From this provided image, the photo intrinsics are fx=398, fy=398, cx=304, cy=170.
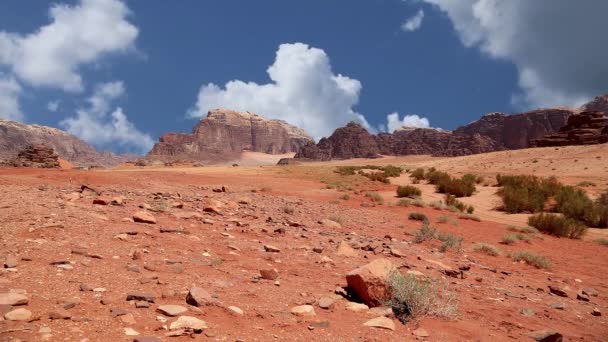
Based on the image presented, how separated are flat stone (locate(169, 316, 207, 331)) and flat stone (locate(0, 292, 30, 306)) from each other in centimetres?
128

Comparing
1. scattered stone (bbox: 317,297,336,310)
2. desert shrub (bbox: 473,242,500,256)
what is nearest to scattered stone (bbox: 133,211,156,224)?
scattered stone (bbox: 317,297,336,310)

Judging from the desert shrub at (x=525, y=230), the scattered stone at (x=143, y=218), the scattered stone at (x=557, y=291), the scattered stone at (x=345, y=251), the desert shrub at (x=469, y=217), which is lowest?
the scattered stone at (x=557, y=291)

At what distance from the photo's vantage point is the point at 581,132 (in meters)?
74.6

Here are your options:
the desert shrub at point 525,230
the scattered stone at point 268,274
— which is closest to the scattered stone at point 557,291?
the scattered stone at point 268,274

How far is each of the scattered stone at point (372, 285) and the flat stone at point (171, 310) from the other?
2.25 m

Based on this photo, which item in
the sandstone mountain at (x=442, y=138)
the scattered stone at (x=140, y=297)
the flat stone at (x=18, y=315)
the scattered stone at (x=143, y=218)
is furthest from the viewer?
the sandstone mountain at (x=442, y=138)

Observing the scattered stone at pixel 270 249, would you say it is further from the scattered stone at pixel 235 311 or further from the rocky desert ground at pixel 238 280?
the scattered stone at pixel 235 311

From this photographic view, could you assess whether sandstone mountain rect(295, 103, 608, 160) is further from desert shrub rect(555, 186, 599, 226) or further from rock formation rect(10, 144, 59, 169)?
desert shrub rect(555, 186, 599, 226)

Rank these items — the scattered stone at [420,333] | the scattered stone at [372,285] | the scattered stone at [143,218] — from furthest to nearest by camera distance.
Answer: the scattered stone at [143,218]
the scattered stone at [372,285]
the scattered stone at [420,333]

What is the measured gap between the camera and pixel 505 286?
7.05m

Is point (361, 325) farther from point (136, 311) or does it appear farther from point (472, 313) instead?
point (136, 311)

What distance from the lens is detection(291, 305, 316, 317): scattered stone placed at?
173 inches

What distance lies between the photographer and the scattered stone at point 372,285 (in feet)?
16.6

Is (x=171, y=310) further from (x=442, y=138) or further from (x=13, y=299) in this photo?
(x=442, y=138)
